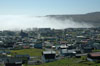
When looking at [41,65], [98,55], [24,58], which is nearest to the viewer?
[41,65]

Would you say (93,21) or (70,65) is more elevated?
(93,21)

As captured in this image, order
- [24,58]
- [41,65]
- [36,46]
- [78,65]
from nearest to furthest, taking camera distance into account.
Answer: [78,65]
[41,65]
[24,58]
[36,46]

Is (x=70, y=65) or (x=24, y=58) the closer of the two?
(x=70, y=65)

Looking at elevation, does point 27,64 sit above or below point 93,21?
below

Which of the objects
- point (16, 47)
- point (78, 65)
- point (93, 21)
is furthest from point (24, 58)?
point (93, 21)

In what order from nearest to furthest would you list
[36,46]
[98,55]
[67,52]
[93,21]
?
[98,55] < [67,52] < [36,46] < [93,21]

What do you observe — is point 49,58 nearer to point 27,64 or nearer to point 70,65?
point 27,64

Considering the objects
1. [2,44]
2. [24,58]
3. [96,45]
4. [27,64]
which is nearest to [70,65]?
[27,64]

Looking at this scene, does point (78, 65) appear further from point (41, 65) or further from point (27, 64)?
point (27, 64)

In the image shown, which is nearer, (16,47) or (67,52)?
(67,52)
